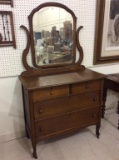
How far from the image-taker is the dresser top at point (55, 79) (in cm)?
153

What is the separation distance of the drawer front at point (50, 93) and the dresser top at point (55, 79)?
0.05m

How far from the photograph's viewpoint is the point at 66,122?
176 cm

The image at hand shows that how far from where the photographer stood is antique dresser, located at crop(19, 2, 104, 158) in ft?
5.18

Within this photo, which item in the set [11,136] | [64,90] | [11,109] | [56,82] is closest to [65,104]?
[64,90]

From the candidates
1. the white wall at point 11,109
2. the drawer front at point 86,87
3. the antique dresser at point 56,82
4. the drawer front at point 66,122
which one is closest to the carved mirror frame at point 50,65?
the antique dresser at point 56,82

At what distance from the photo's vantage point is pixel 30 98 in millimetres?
1491

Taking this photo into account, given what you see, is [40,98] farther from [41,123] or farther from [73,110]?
[73,110]

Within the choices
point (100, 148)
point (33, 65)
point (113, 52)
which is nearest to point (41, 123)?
point (33, 65)

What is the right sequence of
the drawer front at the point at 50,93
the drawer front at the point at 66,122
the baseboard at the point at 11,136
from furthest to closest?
the baseboard at the point at 11,136
the drawer front at the point at 66,122
the drawer front at the point at 50,93

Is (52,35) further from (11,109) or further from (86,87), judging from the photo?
(11,109)

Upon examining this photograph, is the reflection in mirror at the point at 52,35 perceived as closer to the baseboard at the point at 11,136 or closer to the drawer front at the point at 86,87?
the drawer front at the point at 86,87

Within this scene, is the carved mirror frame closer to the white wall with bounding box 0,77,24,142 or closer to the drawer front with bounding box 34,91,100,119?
the white wall with bounding box 0,77,24,142

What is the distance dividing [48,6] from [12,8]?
0.40m

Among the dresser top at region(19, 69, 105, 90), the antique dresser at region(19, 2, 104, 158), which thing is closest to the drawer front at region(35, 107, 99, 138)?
the antique dresser at region(19, 2, 104, 158)
